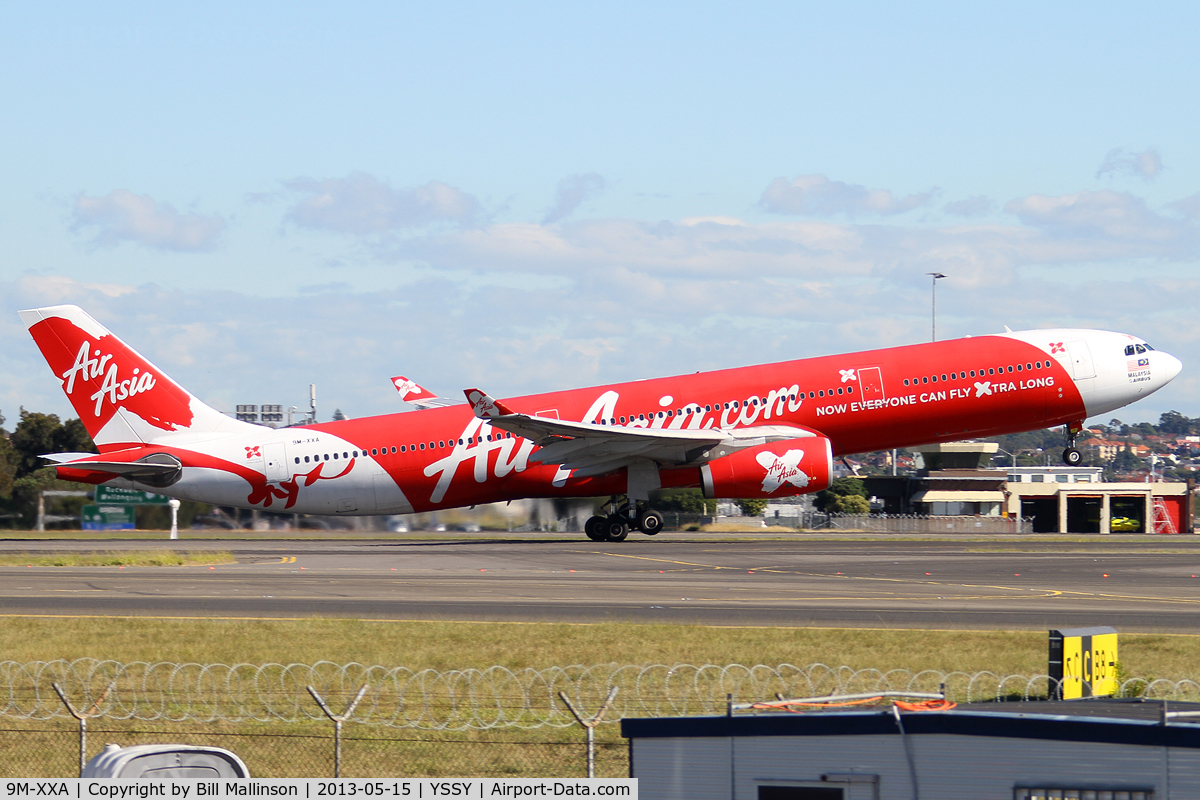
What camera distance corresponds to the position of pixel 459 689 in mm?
17344

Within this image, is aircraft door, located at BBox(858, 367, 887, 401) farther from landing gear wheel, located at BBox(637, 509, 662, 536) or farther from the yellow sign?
the yellow sign

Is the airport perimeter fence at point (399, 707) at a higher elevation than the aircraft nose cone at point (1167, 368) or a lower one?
lower

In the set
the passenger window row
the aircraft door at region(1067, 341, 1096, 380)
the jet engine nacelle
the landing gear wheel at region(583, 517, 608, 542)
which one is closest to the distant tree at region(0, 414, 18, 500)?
the landing gear wheel at region(583, 517, 608, 542)

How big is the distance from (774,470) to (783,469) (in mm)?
310

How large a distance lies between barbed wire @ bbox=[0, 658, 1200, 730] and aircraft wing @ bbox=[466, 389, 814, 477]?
2404 cm

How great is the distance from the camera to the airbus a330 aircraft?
145 feet

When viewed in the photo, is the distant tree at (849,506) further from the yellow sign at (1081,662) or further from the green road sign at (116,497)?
the yellow sign at (1081,662)

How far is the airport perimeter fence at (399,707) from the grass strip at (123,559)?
1945 cm

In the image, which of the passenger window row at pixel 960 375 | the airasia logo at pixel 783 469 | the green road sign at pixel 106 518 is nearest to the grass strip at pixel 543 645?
the airasia logo at pixel 783 469

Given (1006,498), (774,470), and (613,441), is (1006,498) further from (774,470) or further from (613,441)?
(613,441)

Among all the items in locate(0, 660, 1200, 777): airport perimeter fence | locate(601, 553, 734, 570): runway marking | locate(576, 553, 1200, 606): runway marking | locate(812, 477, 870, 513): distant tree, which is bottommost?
locate(0, 660, 1200, 777): airport perimeter fence

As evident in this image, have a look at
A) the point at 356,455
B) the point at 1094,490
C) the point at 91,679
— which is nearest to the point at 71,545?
the point at 356,455

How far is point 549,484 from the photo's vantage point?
46.2 m

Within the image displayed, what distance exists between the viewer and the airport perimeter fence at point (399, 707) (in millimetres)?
13711
